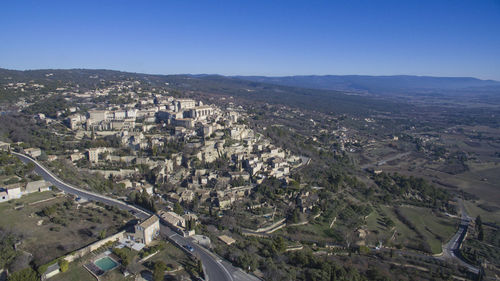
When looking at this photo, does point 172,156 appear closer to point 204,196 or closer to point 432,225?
point 204,196

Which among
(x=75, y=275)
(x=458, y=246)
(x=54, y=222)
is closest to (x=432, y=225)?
(x=458, y=246)

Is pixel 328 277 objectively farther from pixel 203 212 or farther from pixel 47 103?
pixel 47 103

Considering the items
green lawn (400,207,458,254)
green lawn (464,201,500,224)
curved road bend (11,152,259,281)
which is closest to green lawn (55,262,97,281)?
curved road bend (11,152,259,281)

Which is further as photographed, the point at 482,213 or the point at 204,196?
the point at 482,213

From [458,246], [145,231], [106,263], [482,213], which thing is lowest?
[482,213]

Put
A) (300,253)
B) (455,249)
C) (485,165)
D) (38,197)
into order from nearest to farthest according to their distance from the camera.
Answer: (300,253) → (38,197) → (455,249) → (485,165)

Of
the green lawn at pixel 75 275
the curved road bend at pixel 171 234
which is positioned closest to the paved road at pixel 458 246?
the curved road bend at pixel 171 234

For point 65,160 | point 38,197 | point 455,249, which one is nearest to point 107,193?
point 38,197
